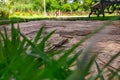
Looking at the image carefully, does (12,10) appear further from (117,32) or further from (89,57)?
(89,57)

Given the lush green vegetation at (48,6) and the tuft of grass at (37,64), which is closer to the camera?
the tuft of grass at (37,64)

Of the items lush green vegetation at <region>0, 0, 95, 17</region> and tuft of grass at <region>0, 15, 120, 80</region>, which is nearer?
tuft of grass at <region>0, 15, 120, 80</region>

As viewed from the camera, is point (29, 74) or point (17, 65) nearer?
point (29, 74)

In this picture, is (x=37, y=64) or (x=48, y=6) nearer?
(x=37, y=64)

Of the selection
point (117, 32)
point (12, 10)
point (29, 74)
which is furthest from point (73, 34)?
point (12, 10)

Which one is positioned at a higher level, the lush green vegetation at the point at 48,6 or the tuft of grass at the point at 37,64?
the tuft of grass at the point at 37,64

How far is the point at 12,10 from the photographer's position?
2342 centimetres

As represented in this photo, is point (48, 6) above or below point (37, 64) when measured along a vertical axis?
below

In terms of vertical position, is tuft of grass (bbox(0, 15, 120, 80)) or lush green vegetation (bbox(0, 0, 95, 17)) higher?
tuft of grass (bbox(0, 15, 120, 80))

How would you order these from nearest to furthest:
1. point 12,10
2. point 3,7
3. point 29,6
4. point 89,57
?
point 89,57
point 3,7
point 12,10
point 29,6

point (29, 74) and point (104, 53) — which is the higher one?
point (29, 74)

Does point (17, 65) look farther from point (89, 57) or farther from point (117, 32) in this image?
point (117, 32)

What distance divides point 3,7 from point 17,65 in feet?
66.9

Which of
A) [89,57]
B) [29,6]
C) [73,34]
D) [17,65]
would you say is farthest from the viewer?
[29,6]
